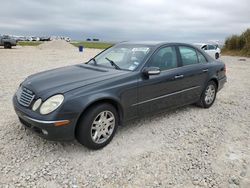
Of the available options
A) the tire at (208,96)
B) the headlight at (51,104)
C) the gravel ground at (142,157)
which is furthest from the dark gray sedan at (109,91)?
the gravel ground at (142,157)

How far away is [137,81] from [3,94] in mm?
4078

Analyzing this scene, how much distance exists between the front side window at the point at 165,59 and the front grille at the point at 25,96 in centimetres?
195

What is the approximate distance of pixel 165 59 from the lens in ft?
14.0

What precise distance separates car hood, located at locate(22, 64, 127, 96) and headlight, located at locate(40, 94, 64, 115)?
0.29 ft

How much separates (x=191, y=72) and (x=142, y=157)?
7.37ft

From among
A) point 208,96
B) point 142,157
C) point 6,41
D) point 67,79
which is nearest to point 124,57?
point 67,79

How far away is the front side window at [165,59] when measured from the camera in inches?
159

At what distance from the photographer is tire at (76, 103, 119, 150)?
3121mm

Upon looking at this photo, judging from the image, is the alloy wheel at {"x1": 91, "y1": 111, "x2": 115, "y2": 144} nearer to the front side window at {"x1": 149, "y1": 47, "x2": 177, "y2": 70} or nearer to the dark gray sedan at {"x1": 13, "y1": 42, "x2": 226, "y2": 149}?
the dark gray sedan at {"x1": 13, "y1": 42, "x2": 226, "y2": 149}

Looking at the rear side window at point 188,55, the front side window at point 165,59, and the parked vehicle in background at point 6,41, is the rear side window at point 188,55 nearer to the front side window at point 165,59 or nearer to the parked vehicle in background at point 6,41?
the front side window at point 165,59

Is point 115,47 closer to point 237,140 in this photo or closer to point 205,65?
point 205,65

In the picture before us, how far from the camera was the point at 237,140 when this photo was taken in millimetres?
3828

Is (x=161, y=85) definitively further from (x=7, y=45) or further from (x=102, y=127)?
(x=7, y=45)

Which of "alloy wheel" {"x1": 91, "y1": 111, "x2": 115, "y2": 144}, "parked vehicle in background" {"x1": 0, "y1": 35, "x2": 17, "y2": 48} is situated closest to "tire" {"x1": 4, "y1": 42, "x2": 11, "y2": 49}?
"parked vehicle in background" {"x1": 0, "y1": 35, "x2": 17, "y2": 48}
